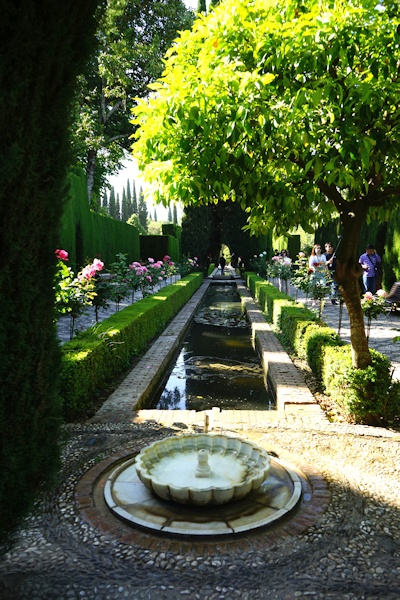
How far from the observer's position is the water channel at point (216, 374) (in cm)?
637

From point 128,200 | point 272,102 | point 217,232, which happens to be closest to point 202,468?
point 272,102

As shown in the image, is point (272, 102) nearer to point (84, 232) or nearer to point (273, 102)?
point (273, 102)

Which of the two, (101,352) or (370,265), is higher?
(370,265)

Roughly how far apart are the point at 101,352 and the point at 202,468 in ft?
9.77

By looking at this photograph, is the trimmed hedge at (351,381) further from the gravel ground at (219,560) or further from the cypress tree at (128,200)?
the cypress tree at (128,200)

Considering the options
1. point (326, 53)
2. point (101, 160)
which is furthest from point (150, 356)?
point (101, 160)

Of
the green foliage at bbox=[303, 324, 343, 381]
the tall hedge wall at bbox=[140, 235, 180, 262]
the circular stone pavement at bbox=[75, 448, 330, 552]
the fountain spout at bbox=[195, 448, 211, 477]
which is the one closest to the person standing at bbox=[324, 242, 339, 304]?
the green foliage at bbox=[303, 324, 343, 381]

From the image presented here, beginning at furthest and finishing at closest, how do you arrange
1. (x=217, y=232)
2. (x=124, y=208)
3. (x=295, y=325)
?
1. (x=124, y=208)
2. (x=217, y=232)
3. (x=295, y=325)

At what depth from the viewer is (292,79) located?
3.54 m

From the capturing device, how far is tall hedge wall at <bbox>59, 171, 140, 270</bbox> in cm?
1305

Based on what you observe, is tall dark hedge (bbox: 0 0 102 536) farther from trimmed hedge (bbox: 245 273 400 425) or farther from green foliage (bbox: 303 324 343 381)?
green foliage (bbox: 303 324 343 381)

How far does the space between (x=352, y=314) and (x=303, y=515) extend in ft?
8.47

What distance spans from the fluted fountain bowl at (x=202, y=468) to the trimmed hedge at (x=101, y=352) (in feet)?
3.34

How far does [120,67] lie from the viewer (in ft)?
65.8
